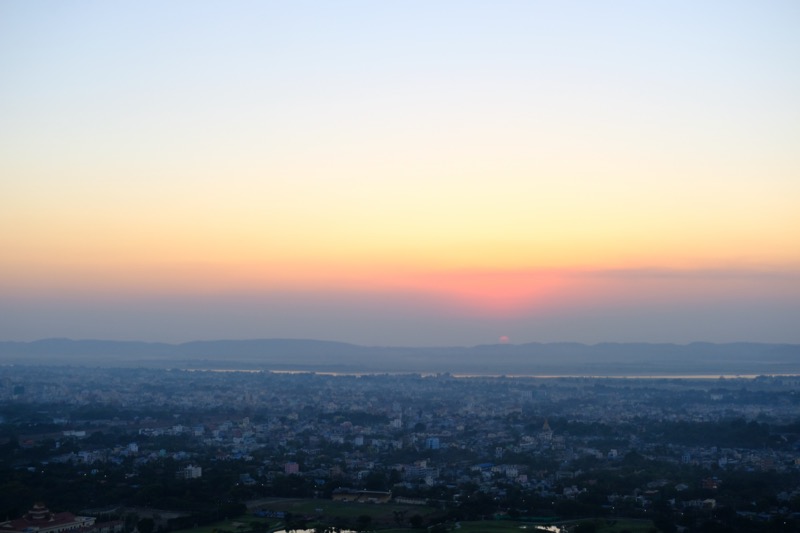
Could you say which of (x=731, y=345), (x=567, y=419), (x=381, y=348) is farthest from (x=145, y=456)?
(x=381, y=348)

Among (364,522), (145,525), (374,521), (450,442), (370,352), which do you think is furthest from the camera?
(370,352)

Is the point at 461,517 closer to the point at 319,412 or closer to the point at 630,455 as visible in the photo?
the point at 630,455

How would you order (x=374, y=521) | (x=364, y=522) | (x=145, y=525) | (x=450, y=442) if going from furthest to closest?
1. (x=450, y=442)
2. (x=374, y=521)
3. (x=364, y=522)
4. (x=145, y=525)

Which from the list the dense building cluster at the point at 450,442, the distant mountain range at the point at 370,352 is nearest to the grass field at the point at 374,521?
the dense building cluster at the point at 450,442

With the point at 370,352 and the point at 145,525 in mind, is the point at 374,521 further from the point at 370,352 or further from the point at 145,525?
the point at 370,352

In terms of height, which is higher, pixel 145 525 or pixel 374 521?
pixel 145 525

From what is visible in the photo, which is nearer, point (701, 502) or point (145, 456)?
point (701, 502)

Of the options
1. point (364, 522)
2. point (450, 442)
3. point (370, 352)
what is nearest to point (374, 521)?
point (364, 522)

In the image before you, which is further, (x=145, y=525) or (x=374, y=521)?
(x=374, y=521)

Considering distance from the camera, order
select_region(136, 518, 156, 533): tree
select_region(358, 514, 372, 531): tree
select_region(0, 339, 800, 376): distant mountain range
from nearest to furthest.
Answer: select_region(136, 518, 156, 533): tree < select_region(358, 514, 372, 531): tree < select_region(0, 339, 800, 376): distant mountain range

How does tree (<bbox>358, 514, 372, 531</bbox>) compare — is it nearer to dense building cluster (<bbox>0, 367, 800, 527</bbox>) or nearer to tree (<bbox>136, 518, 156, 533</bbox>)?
dense building cluster (<bbox>0, 367, 800, 527</bbox>)

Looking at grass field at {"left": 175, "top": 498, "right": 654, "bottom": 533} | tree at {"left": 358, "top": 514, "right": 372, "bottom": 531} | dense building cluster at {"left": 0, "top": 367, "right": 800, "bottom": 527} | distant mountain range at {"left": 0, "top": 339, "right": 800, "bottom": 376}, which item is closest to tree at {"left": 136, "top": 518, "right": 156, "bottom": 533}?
grass field at {"left": 175, "top": 498, "right": 654, "bottom": 533}
